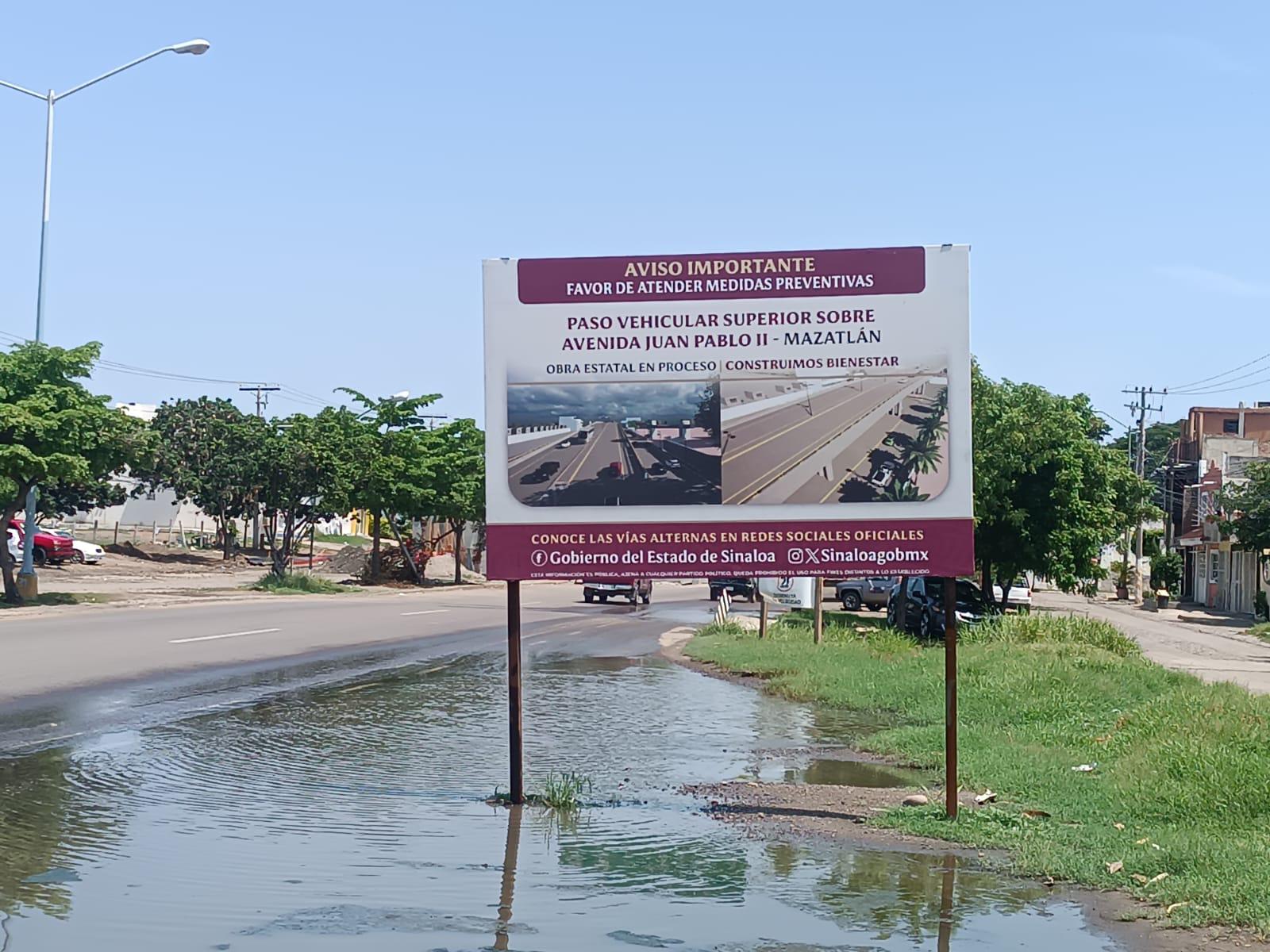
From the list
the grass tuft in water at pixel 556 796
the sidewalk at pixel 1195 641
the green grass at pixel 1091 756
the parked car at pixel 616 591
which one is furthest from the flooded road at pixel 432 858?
the parked car at pixel 616 591

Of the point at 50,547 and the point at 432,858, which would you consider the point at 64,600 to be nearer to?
the point at 50,547

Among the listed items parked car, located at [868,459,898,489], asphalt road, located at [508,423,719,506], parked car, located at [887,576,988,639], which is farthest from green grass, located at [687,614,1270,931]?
parked car, located at [887,576,988,639]

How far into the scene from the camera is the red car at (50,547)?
4919 cm

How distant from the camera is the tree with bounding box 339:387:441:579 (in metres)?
49.9

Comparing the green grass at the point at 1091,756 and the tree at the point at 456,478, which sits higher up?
the tree at the point at 456,478

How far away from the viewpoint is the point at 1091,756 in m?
12.1

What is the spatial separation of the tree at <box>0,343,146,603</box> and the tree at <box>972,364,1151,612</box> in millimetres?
18465

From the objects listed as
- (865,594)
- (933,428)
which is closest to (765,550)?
(933,428)

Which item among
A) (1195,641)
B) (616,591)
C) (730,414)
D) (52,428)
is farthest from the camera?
(616,591)

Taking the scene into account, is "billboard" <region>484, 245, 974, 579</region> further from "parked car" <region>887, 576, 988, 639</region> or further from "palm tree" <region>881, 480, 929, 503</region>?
"parked car" <region>887, 576, 988, 639</region>

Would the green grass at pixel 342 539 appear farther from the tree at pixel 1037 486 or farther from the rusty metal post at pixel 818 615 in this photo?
the rusty metal post at pixel 818 615

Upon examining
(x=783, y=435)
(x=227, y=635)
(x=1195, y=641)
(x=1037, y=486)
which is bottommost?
(x=1195, y=641)

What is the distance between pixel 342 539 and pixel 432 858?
88197mm

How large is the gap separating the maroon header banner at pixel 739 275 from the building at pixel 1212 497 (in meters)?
44.9
